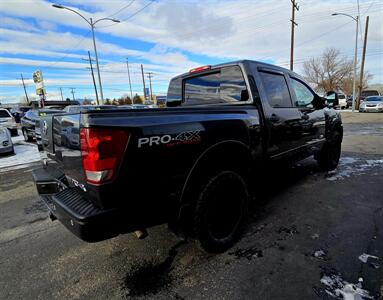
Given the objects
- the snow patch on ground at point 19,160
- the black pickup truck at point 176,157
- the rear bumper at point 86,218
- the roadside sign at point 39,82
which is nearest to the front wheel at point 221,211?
the black pickup truck at point 176,157

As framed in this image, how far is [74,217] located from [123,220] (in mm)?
353

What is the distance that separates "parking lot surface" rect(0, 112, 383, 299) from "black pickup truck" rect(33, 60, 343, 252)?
0.38m

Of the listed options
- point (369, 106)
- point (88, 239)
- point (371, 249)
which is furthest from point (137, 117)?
point (369, 106)

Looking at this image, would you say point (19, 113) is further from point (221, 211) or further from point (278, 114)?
point (221, 211)

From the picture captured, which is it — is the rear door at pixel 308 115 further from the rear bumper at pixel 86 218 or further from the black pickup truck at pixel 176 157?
the rear bumper at pixel 86 218

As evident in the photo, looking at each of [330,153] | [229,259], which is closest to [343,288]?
[229,259]

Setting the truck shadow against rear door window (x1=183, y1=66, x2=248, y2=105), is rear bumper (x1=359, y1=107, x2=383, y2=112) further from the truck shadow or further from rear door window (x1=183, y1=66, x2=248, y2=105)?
rear door window (x1=183, y1=66, x2=248, y2=105)

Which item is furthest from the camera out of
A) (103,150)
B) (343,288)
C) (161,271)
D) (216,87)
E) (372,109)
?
(372,109)

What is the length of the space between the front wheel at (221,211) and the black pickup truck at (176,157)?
0.03 ft

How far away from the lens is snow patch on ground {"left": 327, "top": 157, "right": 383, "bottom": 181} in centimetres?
518

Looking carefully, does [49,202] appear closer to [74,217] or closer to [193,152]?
[74,217]

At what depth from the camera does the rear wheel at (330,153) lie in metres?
5.36

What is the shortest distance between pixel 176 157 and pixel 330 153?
4.50 metres

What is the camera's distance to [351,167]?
18.9ft
